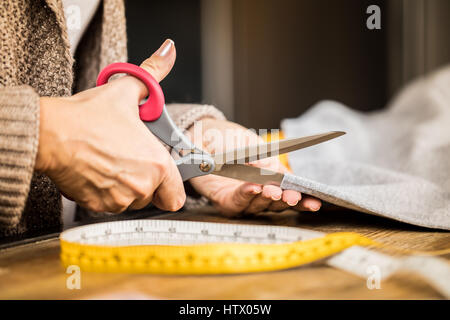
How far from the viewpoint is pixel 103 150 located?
0.40 metres

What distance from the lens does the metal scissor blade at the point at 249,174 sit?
48 cm

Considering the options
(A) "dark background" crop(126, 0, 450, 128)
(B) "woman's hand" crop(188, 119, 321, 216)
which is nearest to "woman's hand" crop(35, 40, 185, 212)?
(B) "woman's hand" crop(188, 119, 321, 216)

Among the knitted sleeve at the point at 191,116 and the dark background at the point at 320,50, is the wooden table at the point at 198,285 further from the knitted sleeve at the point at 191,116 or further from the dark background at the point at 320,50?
the dark background at the point at 320,50

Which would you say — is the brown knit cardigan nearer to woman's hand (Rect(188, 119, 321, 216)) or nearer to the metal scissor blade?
woman's hand (Rect(188, 119, 321, 216))

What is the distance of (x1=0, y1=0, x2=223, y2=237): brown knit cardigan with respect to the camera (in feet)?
1.20

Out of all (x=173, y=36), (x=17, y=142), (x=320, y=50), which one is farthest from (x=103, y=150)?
(x=320, y=50)

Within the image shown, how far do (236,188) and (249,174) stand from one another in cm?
9

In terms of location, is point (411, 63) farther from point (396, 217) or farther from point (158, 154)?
point (158, 154)

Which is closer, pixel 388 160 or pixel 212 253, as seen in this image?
pixel 212 253

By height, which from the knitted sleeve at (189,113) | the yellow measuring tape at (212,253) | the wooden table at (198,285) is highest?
the knitted sleeve at (189,113)

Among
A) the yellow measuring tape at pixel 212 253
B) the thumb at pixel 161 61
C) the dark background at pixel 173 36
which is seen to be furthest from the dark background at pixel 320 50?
the yellow measuring tape at pixel 212 253

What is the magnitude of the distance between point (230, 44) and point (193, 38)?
1.29ft

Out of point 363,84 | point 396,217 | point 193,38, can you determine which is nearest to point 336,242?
point 396,217

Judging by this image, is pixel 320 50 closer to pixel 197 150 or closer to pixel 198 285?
pixel 197 150
